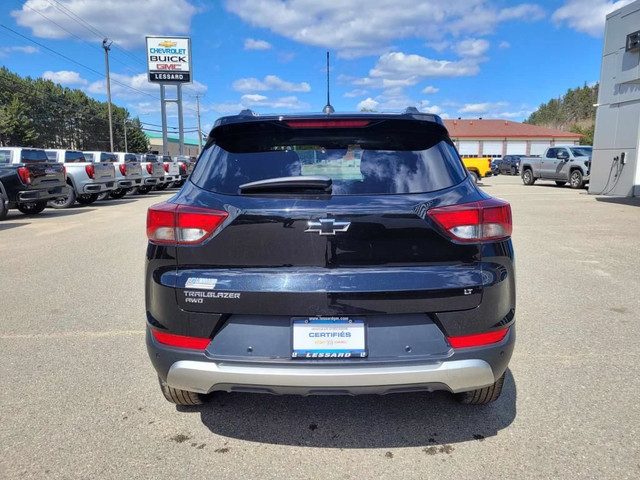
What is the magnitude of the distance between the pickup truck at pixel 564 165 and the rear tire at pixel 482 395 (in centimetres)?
2202

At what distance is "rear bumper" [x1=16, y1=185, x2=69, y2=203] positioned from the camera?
12266mm

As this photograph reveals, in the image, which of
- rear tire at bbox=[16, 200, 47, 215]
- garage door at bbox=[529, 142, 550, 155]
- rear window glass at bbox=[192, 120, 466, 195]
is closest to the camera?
rear window glass at bbox=[192, 120, 466, 195]

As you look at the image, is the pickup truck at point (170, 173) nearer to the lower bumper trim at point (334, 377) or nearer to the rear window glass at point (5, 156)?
the rear window glass at point (5, 156)

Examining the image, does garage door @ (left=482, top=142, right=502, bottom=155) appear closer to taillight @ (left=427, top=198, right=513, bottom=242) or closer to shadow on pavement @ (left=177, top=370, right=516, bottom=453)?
shadow on pavement @ (left=177, top=370, right=516, bottom=453)

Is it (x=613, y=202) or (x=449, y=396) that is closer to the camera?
(x=449, y=396)

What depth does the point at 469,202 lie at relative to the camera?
94.6 inches

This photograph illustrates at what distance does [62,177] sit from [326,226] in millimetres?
13886

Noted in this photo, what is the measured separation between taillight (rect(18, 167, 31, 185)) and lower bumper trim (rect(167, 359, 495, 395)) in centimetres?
1213

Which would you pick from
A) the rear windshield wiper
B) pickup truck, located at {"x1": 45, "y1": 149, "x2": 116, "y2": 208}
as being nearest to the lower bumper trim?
the rear windshield wiper

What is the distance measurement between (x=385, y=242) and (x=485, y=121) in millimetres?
84095

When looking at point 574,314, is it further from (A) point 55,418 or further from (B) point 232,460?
(A) point 55,418

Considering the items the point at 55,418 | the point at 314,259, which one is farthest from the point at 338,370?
the point at 55,418

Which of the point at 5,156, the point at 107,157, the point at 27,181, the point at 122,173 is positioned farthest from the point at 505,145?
the point at 27,181

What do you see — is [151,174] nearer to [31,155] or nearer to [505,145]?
[31,155]
